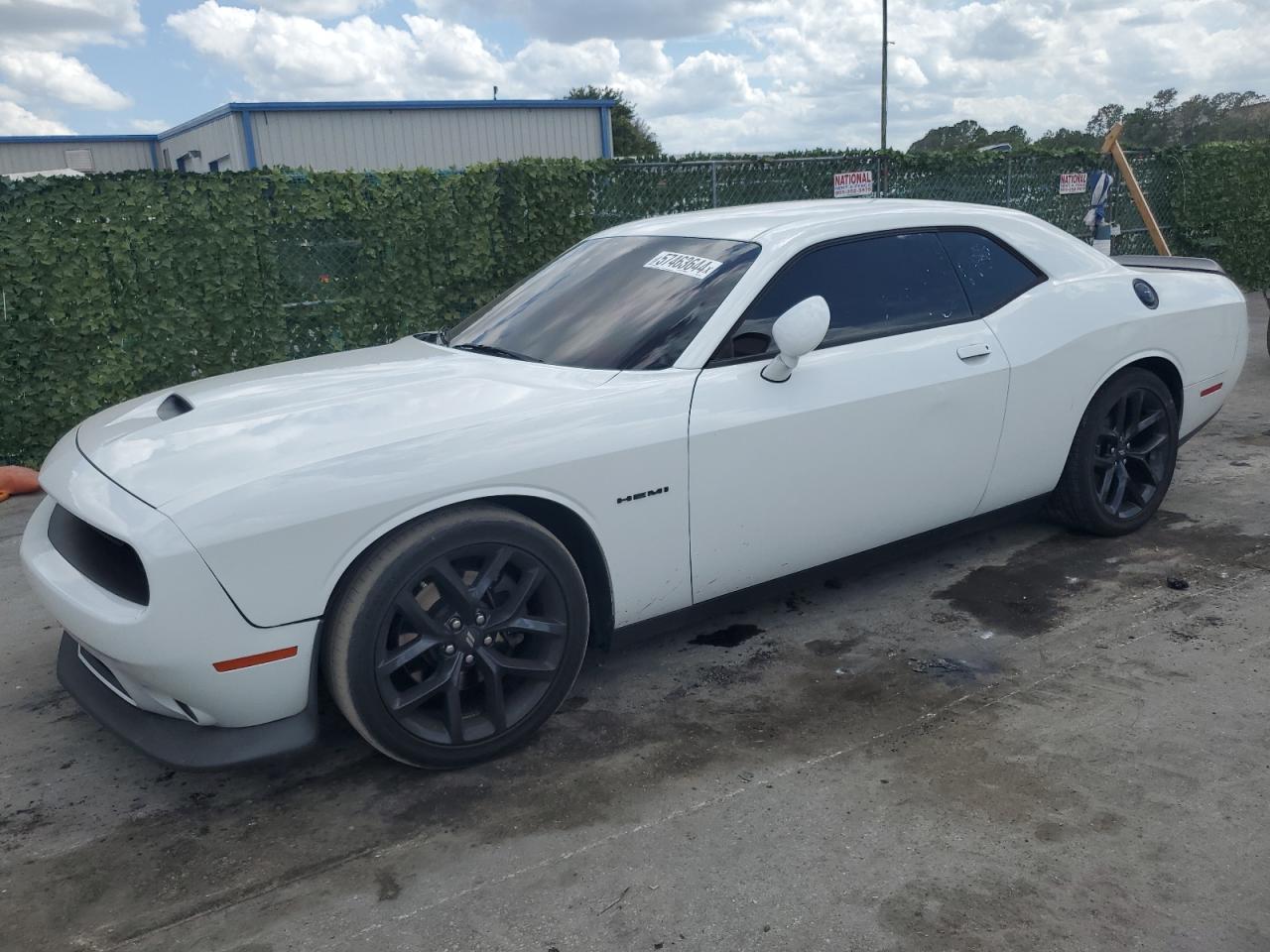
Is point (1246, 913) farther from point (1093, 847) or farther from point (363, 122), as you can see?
point (363, 122)

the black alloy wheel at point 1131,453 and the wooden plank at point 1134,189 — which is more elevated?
the wooden plank at point 1134,189

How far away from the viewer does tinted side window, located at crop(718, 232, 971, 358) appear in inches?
138

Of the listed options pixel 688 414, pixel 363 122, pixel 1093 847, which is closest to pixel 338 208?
pixel 688 414

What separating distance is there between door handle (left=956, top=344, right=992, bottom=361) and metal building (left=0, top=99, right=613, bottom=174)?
57.4 ft

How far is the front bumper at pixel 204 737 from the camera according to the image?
267 centimetres

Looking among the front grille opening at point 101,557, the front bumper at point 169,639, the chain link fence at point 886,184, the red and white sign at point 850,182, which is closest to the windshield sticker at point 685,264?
the front bumper at point 169,639

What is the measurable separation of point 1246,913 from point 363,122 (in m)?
22.6

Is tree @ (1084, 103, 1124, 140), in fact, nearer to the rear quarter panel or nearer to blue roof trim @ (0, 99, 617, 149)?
blue roof trim @ (0, 99, 617, 149)

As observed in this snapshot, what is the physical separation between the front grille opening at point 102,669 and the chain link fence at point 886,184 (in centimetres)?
711

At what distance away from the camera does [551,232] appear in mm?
9141

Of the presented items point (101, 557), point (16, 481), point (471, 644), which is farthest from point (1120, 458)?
point (16, 481)

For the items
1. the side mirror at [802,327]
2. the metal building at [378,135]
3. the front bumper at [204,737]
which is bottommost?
the front bumper at [204,737]

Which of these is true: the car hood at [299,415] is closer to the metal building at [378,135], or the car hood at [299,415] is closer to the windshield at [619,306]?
the windshield at [619,306]

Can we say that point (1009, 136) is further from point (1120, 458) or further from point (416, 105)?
point (1120, 458)
